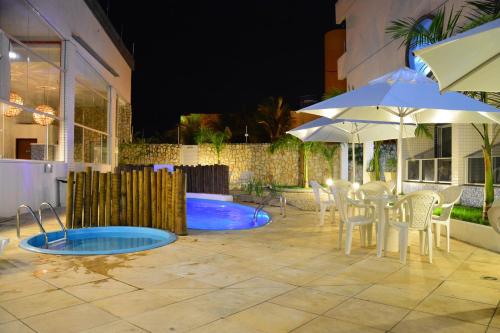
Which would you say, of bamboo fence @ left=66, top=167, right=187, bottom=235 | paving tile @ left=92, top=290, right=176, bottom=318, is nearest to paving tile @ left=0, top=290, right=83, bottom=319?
paving tile @ left=92, top=290, right=176, bottom=318

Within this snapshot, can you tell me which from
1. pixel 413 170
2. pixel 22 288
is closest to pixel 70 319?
pixel 22 288

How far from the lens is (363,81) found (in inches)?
617

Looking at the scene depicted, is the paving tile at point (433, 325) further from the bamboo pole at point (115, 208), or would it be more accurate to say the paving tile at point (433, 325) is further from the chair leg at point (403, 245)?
the bamboo pole at point (115, 208)

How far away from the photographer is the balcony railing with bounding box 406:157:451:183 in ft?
36.0

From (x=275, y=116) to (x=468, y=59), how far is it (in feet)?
71.3

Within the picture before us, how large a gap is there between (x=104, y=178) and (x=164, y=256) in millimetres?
2420

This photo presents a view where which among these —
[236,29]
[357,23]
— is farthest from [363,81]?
[236,29]

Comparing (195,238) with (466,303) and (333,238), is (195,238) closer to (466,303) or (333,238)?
(333,238)

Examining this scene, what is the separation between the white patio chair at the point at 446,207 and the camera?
17.8 ft

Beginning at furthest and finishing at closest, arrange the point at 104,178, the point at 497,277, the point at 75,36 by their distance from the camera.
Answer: the point at 75,36
the point at 104,178
the point at 497,277

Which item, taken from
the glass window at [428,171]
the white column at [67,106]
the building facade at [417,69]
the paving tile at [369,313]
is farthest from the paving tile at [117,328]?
the glass window at [428,171]

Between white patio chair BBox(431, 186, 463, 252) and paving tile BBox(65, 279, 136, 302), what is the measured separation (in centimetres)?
394

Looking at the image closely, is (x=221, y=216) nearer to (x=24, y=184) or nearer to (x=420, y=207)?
(x=24, y=184)

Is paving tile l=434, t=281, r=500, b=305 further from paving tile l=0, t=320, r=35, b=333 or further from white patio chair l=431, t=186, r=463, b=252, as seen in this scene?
paving tile l=0, t=320, r=35, b=333
